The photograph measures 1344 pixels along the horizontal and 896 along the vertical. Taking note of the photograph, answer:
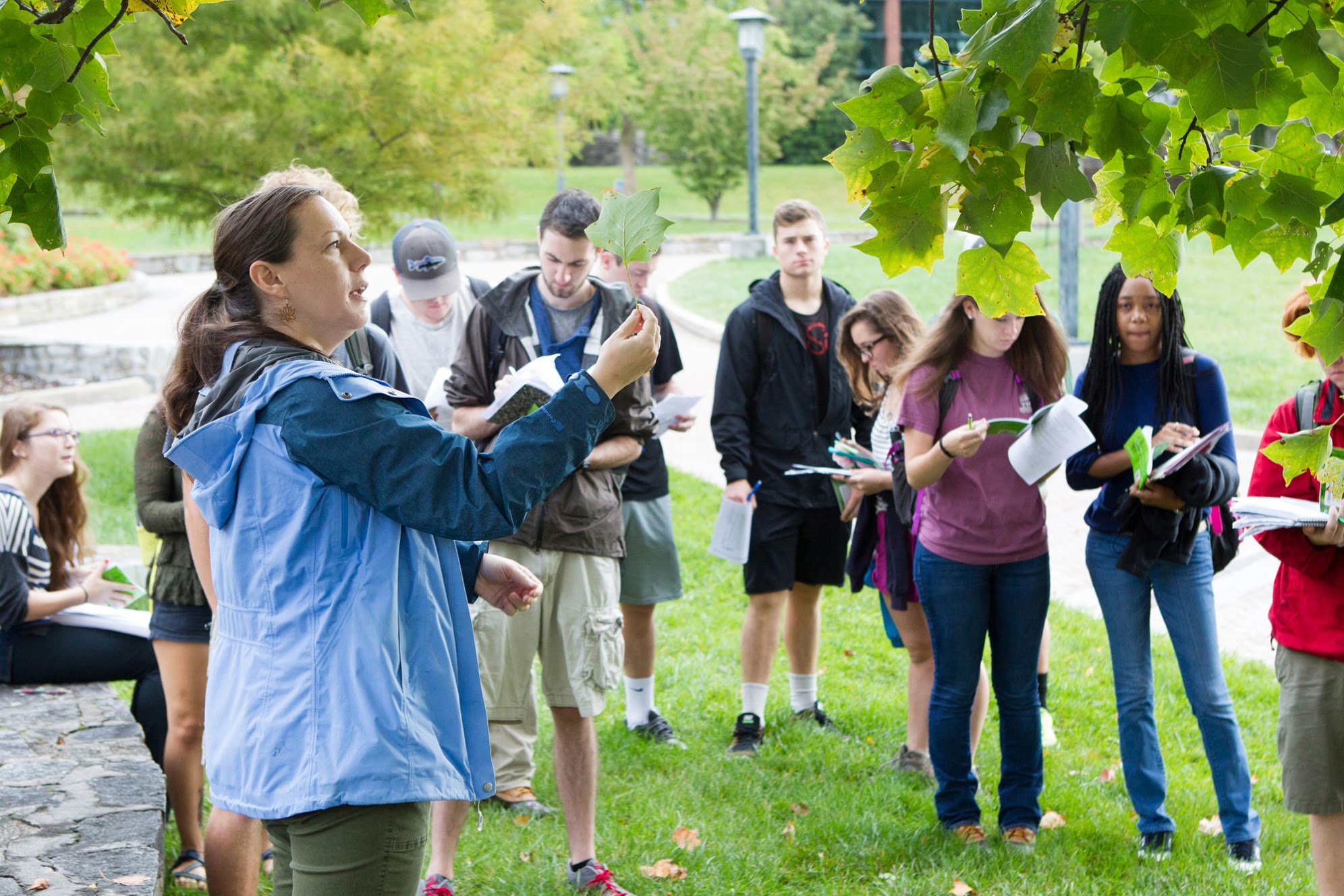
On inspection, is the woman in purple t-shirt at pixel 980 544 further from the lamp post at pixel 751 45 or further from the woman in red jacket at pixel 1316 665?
the lamp post at pixel 751 45

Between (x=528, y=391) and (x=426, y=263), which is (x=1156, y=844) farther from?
(x=426, y=263)

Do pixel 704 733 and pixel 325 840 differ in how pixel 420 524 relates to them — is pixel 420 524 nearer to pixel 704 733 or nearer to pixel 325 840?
pixel 325 840

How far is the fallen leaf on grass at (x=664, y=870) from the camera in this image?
14.3 ft

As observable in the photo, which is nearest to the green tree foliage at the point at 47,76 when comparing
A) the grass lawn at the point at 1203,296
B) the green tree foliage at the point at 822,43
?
the grass lawn at the point at 1203,296

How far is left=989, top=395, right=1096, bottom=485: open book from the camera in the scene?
13.1 ft

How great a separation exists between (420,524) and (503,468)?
0.59ft

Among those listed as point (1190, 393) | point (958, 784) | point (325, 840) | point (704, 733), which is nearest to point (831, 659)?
point (704, 733)

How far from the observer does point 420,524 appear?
90.0 inches

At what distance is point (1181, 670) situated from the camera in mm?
4438

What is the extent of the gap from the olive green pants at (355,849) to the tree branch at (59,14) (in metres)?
1.56

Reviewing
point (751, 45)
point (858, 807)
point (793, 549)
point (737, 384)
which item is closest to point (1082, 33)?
point (858, 807)

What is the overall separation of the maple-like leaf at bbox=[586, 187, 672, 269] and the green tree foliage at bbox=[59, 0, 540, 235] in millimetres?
8688

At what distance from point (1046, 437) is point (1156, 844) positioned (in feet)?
4.99

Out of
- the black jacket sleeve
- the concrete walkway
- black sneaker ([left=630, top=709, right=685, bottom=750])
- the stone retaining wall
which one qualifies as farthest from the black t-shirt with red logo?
the stone retaining wall
